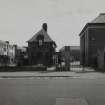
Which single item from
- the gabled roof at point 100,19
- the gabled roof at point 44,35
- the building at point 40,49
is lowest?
the building at point 40,49

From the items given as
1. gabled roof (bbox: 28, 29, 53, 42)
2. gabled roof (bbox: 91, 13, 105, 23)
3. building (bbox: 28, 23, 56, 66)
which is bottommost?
building (bbox: 28, 23, 56, 66)

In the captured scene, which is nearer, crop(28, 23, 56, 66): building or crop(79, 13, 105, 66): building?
crop(79, 13, 105, 66): building

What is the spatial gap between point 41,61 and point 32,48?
4885mm

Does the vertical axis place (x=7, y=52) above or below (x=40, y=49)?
above

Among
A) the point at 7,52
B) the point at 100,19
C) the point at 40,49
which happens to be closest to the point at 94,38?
the point at 100,19

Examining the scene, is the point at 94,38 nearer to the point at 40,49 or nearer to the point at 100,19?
the point at 100,19

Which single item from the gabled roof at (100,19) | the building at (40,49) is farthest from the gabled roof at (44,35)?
the gabled roof at (100,19)

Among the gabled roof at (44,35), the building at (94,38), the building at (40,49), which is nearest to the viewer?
the building at (94,38)

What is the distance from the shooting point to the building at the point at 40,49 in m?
57.8

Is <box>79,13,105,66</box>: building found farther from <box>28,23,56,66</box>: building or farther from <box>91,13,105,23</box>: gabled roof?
<box>28,23,56,66</box>: building

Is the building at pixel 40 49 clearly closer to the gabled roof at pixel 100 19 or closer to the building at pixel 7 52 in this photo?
the gabled roof at pixel 100 19

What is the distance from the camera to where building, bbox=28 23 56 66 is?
5776cm

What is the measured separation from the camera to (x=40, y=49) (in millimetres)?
58844

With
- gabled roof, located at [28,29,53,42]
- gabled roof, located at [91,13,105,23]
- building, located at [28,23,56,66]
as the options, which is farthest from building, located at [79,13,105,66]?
gabled roof, located at [28,29,53,42]
